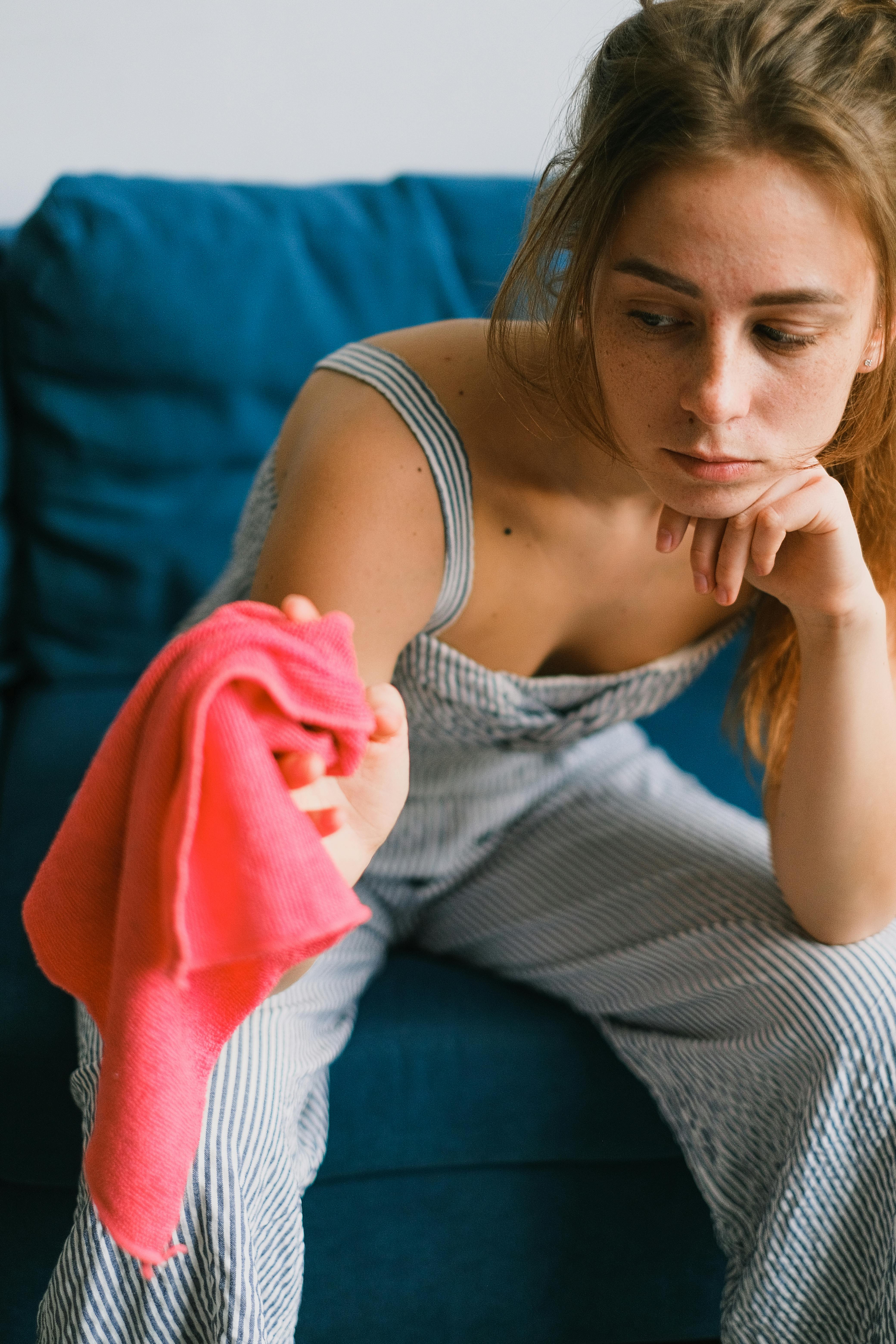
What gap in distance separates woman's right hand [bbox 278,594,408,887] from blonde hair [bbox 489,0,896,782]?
0.94ft

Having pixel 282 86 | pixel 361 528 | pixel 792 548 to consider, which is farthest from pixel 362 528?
Result: pixel 282 86

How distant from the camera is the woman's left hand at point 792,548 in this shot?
30.8 inches

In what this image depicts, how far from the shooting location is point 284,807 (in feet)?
1.75

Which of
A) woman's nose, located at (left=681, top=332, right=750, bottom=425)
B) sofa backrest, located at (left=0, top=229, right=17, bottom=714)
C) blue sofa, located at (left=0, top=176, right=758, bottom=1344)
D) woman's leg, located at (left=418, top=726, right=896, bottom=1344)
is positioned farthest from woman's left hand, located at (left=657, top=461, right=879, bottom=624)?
sofa backrest, located at (left=0, top=229, right=17, bottom=714)

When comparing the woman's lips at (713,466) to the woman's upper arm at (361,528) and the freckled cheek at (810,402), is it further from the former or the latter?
the woman's upper arm at (361,528)

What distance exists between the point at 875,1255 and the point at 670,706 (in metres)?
0.75

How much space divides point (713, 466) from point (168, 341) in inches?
30.7

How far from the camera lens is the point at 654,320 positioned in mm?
689

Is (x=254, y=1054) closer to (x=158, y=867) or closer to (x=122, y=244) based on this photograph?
(x=158, y=867)

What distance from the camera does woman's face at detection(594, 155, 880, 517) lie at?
0.64 m

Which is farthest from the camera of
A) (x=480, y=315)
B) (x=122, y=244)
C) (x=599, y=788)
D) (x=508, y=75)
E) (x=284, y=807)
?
(x=508, y=75)

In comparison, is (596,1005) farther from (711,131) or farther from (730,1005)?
(711,131)

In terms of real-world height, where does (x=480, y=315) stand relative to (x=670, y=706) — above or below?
above

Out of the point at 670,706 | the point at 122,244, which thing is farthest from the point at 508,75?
the point at 670,706
